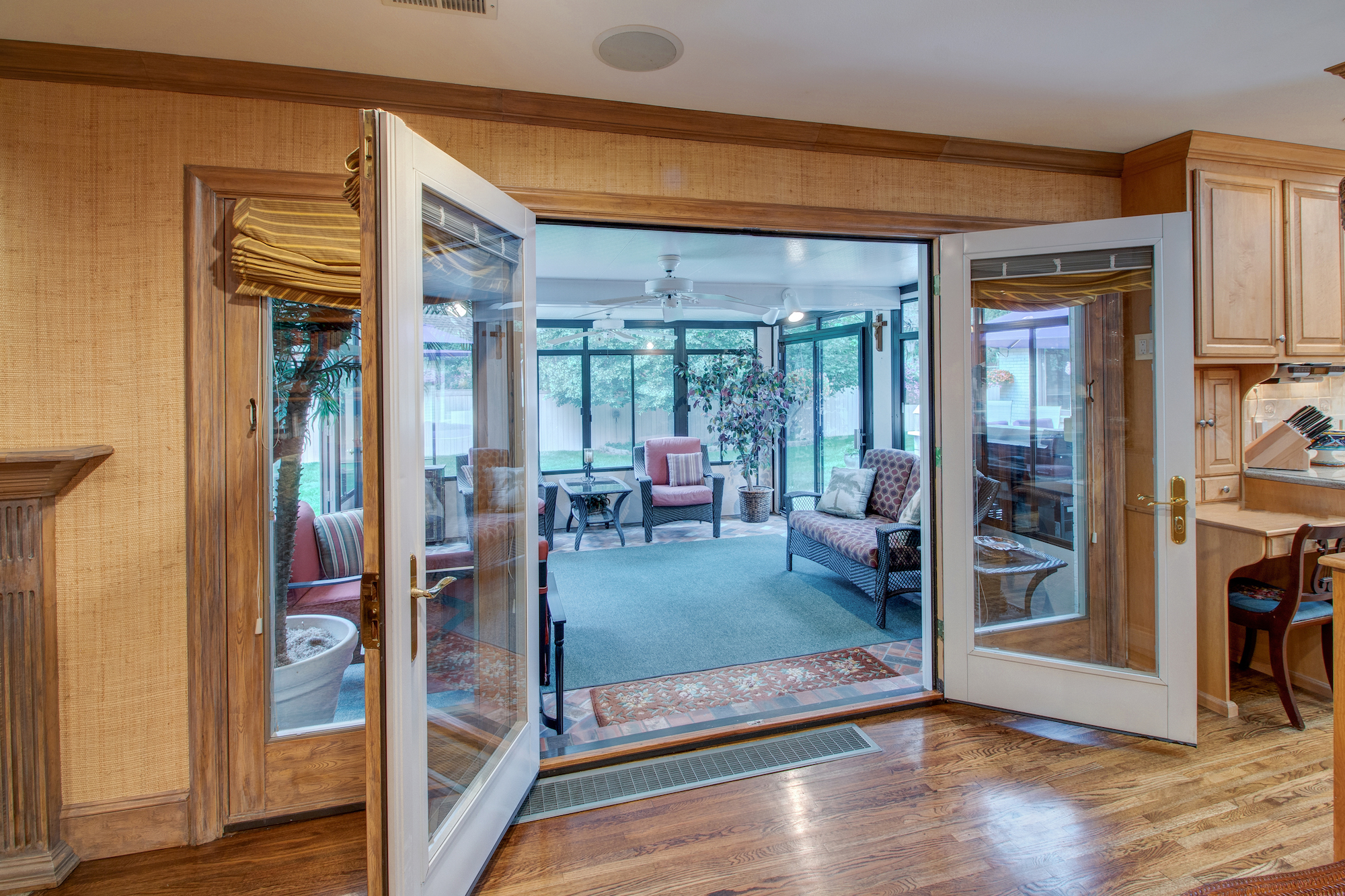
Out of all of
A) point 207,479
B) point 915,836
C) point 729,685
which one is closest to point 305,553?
point 207,479

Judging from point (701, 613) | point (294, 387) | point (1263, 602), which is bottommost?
point (701, 613)

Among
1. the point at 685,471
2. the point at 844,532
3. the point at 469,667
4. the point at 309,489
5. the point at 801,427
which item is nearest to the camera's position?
the point at 469,667

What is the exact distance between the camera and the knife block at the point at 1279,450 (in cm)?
311

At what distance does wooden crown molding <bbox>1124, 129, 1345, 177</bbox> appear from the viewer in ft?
9.04

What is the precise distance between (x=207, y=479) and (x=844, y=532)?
12.3 feet

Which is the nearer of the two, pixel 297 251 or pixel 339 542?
pixel 297 251

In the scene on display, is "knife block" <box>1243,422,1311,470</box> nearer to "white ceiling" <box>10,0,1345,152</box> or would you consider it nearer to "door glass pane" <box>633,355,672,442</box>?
"white ceiling" <box>10,0,1345,152</box>

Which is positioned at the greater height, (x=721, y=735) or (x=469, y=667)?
(x=469, y=667)

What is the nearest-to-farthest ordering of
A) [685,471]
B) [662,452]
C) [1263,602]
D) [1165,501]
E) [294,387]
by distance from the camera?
1. [294,387]
2. [1165,501]
3. [1263,602]
4. [685,471]
5. [662,452]

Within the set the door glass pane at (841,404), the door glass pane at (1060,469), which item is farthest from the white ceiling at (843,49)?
the door glass pane at (841,404)

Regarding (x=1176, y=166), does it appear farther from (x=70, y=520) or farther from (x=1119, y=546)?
(x=70, y=520)

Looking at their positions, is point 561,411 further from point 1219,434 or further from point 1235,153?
point 1235,153

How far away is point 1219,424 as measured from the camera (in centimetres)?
311

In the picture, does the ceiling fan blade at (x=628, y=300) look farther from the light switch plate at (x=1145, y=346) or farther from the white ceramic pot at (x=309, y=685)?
the white ceramic pot at (x=309, y=685)
